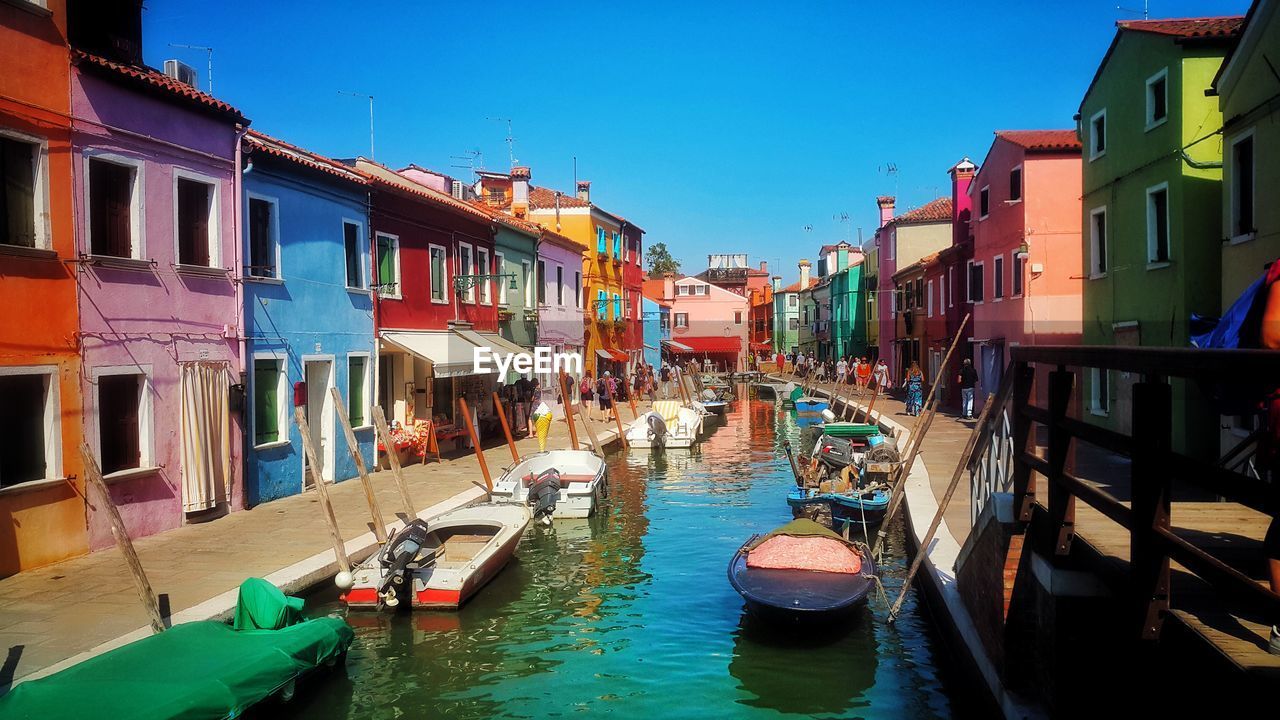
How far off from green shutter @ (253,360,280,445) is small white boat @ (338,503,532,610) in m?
4.52

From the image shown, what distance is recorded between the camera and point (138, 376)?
1266 cm

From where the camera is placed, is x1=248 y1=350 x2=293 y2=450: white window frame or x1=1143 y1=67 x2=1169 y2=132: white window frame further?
x1=1143 y1=67 x2=1169 y2=132: white window frame

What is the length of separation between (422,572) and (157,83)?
7813 mm

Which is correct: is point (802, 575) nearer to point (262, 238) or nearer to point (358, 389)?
point (262, 238)

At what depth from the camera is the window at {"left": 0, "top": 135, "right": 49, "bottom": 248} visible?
10750 mm

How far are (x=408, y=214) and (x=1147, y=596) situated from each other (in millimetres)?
19166

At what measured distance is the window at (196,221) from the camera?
1369cm

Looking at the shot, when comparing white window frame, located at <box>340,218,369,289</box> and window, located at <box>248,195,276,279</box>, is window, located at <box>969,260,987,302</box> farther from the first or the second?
window, located at <box>248,195,276,279</box>

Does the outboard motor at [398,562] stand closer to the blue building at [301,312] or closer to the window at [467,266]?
the blue building at [301,312]

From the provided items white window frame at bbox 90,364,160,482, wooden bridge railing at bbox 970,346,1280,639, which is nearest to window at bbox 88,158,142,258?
white window frame at bbox 90,364,160,482

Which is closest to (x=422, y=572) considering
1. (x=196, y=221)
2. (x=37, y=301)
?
(x=37, y=301)

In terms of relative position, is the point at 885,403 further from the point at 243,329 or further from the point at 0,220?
the point at 0,220

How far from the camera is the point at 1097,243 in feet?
66.1

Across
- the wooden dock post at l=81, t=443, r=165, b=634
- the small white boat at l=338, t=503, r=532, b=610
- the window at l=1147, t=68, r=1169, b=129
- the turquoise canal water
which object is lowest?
the turquoise canal water
